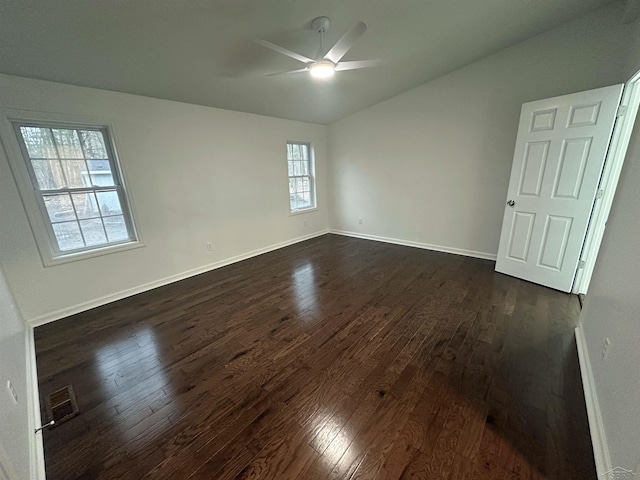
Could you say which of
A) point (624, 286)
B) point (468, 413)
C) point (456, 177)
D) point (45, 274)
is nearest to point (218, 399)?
point (468, 413)

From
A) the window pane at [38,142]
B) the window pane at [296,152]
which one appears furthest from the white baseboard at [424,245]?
the window pane at [38,142]

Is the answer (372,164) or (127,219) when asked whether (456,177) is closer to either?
(372,164)

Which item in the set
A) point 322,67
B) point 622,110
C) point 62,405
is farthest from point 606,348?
point 62,405

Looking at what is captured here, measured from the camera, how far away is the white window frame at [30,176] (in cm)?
230

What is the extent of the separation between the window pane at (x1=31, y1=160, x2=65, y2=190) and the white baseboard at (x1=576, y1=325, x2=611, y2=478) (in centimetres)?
455

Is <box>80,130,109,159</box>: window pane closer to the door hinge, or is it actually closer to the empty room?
the empty room

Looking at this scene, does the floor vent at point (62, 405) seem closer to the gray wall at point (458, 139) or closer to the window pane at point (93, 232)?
the window pane at point (93, 232)

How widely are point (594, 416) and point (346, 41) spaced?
285 cm

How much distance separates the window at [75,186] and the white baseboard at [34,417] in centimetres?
105

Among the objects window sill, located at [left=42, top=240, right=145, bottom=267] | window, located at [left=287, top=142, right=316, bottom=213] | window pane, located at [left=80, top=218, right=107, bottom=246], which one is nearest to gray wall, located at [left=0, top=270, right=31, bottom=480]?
window sill, located at [left=42, top=240, right=145, bottom=267]

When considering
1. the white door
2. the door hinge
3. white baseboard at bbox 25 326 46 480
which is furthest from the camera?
the white door

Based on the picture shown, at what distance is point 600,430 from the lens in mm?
1356

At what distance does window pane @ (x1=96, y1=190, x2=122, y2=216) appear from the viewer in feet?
9.60

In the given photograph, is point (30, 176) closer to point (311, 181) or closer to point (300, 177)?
point (300, 177)
